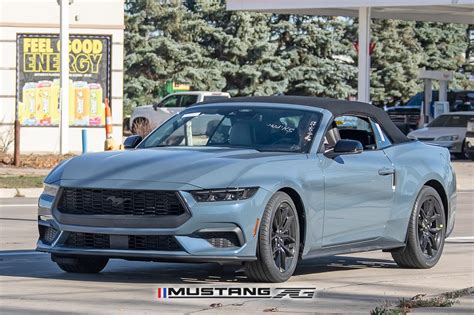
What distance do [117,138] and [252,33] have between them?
24.7 metres

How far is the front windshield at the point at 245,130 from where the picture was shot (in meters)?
10.3

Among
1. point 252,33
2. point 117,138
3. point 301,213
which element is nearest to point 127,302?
point 301,213

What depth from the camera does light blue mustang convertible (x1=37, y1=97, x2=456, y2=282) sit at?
9.16 meters

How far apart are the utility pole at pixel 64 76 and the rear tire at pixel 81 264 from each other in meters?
18.1

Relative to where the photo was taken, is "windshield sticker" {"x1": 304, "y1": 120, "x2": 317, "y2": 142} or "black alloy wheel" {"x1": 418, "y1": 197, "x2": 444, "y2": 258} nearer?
"windshield sticker" {"x1": 304, "y1": 120, "x2": 317, "y2": 142}

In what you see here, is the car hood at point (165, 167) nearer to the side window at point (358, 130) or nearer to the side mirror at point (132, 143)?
the side mirror at point (132, 143)

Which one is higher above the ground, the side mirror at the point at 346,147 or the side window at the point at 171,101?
the side window at the point at 171,101

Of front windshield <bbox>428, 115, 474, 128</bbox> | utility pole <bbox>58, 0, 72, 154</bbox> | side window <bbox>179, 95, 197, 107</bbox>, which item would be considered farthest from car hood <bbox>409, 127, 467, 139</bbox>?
utility pole <bbox>58, 0, 72, 154</bbox>

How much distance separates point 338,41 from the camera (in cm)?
5778

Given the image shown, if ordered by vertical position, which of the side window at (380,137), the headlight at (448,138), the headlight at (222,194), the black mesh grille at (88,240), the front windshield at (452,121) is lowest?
the black mesh grille at (88,240)

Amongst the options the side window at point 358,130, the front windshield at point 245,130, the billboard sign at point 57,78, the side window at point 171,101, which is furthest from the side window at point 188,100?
the front windshield at point 245,130

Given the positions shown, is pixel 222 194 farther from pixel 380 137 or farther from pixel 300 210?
pixel 380 137

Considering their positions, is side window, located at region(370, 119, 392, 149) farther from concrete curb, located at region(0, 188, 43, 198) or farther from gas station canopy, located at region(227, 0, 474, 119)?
gas station canopy, located at region(227, 0, 474, 119)

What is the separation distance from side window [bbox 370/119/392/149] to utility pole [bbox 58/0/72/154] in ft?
57.0
